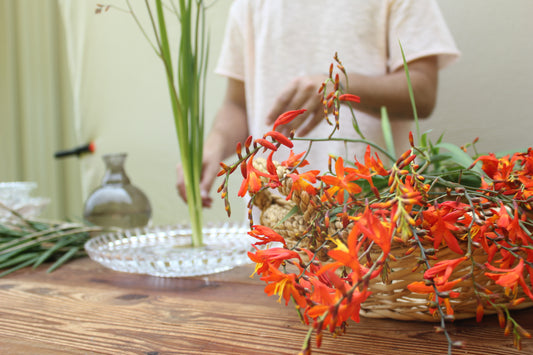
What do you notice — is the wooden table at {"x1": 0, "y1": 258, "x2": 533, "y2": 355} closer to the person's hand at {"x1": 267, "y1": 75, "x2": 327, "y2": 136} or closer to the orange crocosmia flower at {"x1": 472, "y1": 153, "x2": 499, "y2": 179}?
the orange crocosmia flower at {"x1": 472, "y1": 153, "x2": 499, "y2": 179}

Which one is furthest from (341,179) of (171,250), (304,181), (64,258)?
(64,258)

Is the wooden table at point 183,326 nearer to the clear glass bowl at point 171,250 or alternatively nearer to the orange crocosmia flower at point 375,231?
the clear glass bowl at point 171,250

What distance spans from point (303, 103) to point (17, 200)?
2.21 ft

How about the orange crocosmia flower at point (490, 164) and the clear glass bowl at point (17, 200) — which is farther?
the clear glass bowl at point (17, 200)

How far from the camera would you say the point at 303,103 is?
898 mm

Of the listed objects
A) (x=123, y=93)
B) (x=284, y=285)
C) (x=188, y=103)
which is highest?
(x=123, y=93)

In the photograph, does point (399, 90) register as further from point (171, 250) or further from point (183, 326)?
point (183, 326)

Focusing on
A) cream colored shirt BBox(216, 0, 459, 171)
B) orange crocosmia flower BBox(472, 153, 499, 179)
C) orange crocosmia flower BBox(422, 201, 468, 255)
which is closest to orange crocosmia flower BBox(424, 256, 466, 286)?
orange crocosmia flower BBox(422, 201, 468, 255)

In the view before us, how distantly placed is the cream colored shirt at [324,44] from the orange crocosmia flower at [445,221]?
59cm

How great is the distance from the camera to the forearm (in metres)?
0.84

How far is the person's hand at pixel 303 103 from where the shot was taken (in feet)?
2.92

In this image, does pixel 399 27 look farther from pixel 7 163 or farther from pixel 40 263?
pixel 7 163

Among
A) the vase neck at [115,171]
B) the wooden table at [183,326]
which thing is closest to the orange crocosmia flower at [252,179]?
→ the wooden table at [183,326]

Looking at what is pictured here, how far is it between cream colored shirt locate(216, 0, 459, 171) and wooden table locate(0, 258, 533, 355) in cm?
53
